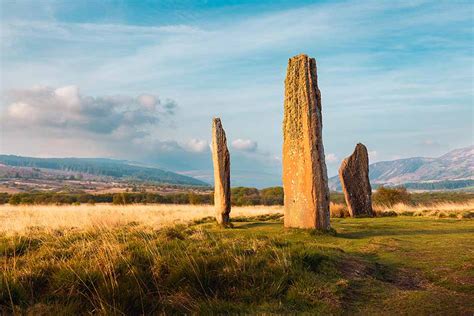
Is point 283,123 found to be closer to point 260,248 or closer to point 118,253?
point 260,248

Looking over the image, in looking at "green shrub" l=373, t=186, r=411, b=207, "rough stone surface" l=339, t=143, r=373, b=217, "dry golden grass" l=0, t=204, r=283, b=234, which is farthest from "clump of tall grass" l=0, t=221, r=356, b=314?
"green shrub" l=373, t=186, r=411, b=207

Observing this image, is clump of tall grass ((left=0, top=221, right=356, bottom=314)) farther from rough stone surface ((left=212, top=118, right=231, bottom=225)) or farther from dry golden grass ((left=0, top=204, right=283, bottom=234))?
rough stone surface ((left=212, top=118, right=231, bottom=225))

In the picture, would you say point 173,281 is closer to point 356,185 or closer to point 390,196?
point 356,185

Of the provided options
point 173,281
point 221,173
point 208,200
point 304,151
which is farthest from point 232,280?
point 208,200

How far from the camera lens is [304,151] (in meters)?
13.8

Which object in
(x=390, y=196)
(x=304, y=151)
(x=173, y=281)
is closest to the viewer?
(x=173, y=281)

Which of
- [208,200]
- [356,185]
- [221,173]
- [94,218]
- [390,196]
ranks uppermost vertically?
[221,173]

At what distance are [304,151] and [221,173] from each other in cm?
470

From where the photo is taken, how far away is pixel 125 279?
7.47m

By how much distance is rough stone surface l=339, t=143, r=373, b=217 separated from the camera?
23688 mm

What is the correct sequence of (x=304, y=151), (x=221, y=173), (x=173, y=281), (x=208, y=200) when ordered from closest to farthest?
(x=173, y=281)
(x=304, y=151)
(x=221, y=173)
(x=208, y=200)

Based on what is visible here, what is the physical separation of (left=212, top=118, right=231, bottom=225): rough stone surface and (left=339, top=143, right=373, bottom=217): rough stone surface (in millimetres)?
8988

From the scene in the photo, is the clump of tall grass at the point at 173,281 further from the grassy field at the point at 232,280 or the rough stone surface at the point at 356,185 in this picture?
the rough stone surface at the point at 356,185

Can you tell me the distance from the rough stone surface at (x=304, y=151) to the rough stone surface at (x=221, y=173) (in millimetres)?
3407
